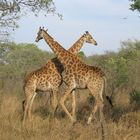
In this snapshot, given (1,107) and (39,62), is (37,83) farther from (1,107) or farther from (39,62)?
(39,62)

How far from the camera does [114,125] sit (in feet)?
30.5

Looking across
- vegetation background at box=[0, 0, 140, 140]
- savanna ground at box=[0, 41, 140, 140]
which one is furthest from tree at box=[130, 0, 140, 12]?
savanna ground at box=[0, 41, 140, 140]

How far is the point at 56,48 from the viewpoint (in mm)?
12195

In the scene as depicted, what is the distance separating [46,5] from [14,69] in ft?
37.0

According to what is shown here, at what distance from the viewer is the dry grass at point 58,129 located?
821 cm

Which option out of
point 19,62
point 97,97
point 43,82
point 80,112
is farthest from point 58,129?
point 19,62

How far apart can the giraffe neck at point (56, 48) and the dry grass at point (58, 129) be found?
1.45m

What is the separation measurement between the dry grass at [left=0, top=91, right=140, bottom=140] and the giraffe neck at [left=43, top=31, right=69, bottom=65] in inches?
57.2

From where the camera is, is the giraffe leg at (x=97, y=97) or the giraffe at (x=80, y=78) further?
the giraffe at (x=80, y=78)

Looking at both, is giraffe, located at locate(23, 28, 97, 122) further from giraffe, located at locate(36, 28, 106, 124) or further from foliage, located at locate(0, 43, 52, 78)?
foliage, located at locate(0, 43, 52, 78)

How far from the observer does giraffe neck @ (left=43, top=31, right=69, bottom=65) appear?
11.9 m

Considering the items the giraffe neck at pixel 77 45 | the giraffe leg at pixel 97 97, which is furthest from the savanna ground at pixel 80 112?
the giraffe neck at pixel 77 45

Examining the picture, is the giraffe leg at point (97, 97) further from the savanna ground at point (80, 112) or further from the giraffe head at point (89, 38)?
the giraffe head at point (89, 38)

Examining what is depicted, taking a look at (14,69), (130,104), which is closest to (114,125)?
(130,104)
